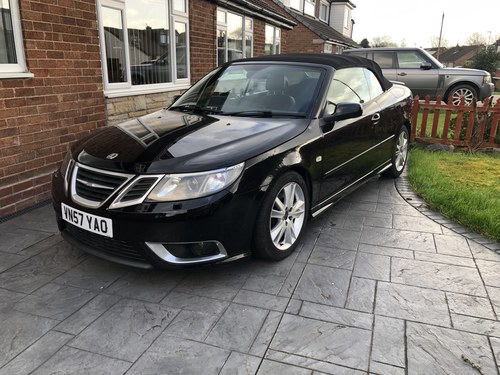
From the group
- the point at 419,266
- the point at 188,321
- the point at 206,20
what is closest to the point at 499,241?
the point at 419,266

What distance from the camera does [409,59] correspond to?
12.3m

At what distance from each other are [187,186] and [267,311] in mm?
962

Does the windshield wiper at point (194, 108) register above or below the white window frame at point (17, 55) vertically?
below

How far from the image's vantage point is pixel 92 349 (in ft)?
7.66

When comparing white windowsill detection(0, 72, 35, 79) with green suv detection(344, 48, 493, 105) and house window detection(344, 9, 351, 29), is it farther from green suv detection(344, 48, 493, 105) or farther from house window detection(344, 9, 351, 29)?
house window detection(344, 9, 351, 29)

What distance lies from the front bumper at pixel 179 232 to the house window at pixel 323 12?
28.0m

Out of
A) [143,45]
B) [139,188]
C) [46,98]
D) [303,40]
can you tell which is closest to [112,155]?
[139,188]

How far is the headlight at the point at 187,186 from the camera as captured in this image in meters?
2.68

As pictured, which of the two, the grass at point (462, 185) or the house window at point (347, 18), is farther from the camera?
the house window at point (347, 18)

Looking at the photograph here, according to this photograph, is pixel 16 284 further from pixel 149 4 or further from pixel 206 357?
pixel 149 4

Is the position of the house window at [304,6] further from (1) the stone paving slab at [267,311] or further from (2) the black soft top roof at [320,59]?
(1) the stone paving slab at [267,311]

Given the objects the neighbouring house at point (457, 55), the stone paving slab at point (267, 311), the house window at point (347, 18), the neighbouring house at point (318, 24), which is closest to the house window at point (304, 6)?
the neighbouring house at point (318, 24)

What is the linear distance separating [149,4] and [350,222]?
16.0ft

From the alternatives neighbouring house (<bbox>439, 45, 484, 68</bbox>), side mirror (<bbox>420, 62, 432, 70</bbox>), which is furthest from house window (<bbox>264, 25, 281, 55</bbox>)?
neighbouring house (<bbox>439, 45, 484, 68</bbox>)
